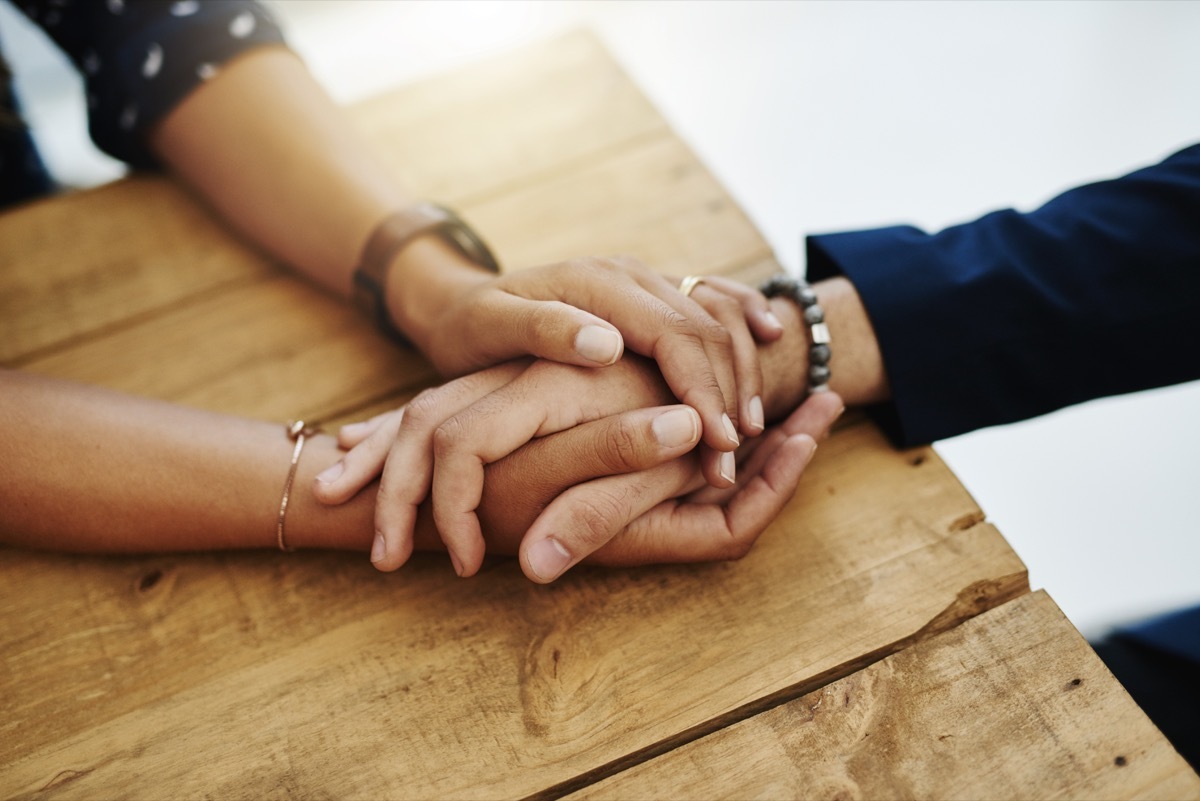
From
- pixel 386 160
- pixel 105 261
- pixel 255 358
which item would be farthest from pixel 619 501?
pixel 105 261

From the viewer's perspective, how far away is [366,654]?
710 millimetres

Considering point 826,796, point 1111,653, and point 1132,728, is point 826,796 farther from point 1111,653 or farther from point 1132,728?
point 1111,653

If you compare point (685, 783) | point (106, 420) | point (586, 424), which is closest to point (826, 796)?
point (685, 783)

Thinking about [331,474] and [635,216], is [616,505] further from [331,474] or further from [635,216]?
[635,216]

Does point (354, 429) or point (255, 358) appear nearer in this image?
point (354, 429)

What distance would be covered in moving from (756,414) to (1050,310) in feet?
0.99

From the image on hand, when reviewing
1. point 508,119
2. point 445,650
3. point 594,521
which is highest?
point 508,119

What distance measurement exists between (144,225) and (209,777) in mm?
778

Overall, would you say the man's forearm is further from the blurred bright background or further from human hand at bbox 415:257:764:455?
the blurred bright background

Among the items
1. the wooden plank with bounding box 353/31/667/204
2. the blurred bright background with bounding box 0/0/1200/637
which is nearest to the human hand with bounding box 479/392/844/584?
the wooden plank with bounding box 353/31/667/204

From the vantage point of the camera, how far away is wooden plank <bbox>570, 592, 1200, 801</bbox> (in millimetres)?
597

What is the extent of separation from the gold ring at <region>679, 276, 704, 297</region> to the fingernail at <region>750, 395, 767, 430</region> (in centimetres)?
14

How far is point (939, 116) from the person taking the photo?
216cm

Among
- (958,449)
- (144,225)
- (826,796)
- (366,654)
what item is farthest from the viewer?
(958,449)
